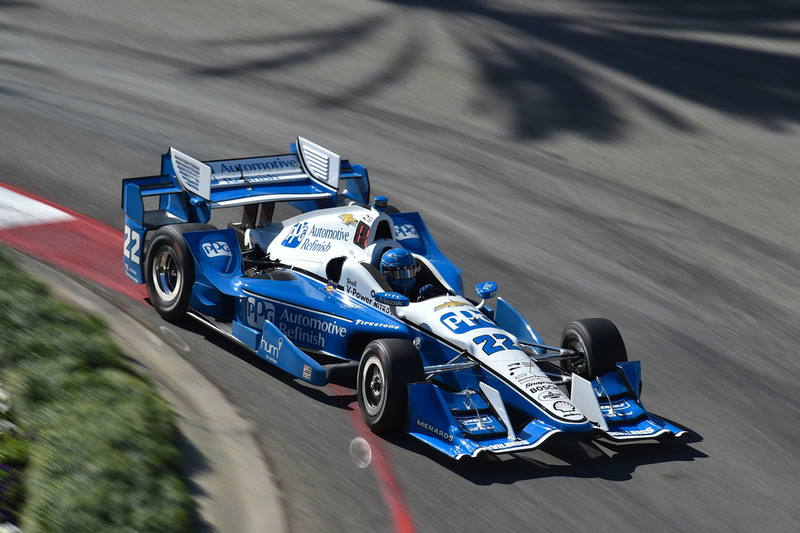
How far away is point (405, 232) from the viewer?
1050 centimetres

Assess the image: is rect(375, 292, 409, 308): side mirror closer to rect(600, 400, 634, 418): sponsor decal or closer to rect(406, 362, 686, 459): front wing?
rect(406, 362, 686, 459): front wing

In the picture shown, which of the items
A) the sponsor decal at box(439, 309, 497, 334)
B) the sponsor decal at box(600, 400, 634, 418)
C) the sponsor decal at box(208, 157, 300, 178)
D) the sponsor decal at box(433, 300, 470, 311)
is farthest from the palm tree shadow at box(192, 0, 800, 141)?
the sponsor decal at box(600, 400, 634, 418)

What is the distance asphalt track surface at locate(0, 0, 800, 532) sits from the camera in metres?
7.52

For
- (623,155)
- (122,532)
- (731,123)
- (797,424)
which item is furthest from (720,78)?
(122,532)

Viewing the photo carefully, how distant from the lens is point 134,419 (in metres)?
6.41

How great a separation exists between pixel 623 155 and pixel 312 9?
856cm

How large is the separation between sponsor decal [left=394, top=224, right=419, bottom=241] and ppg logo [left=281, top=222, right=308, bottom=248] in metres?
1.09

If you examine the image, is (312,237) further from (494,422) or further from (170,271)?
(494,422)

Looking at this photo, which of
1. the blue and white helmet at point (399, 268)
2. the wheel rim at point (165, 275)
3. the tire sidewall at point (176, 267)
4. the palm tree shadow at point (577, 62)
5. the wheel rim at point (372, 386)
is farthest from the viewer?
the palm tree shadow at point (577, 62)

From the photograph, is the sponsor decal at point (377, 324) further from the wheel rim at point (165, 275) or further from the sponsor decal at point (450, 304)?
the wheel rim at point (165, 275)

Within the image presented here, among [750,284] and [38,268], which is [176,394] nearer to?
[38,268]

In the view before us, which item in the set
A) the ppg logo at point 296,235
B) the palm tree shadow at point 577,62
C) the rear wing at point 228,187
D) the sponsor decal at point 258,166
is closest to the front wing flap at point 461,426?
the ppg logo at point 296,235

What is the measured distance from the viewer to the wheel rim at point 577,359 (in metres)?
8.58

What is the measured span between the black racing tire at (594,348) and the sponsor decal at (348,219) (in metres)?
2.37
